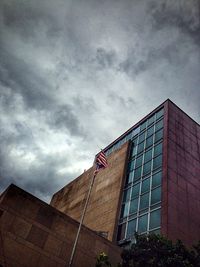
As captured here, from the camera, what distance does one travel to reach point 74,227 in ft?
75.7

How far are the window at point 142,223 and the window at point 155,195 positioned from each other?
71.2 inches

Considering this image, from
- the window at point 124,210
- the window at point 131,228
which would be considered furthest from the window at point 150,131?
Result: the window at point 131,228

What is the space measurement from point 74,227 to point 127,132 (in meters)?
23.3

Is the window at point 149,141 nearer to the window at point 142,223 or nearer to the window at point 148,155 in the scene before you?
the window at point 148,155

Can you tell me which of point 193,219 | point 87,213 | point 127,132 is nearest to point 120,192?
point 87,213

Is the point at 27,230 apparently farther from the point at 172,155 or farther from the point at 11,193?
the point at 172,155

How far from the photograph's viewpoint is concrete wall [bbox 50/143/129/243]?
31.5 m

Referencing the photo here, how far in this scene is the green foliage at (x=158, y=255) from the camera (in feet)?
Result: 53.9

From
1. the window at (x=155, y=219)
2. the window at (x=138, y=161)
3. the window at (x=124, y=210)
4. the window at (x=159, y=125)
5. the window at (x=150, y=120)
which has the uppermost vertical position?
the window at (x=150, y=120)

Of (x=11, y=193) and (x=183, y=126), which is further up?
(x=183, y=126)

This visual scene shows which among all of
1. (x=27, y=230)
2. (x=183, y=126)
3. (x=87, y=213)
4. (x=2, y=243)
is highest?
(x=183, y=126)

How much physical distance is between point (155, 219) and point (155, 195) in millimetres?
2998

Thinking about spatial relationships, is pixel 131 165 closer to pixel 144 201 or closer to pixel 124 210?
pixel 124 210

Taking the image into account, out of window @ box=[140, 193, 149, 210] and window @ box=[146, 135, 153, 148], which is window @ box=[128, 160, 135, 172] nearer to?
window @ box=[146, 135, 153, 148]
